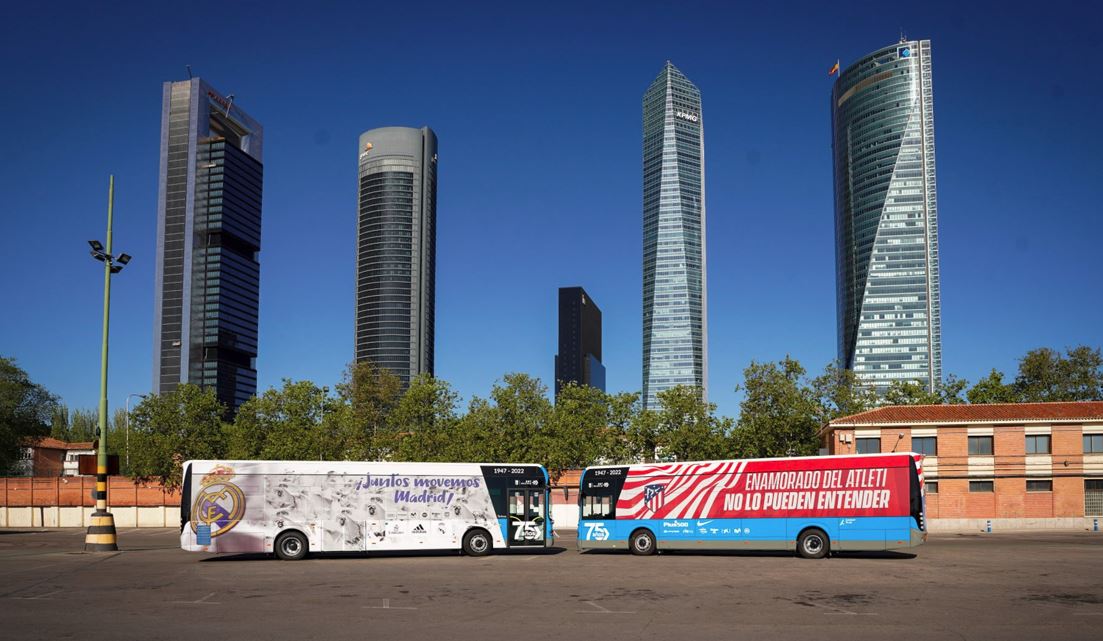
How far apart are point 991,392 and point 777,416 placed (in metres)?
20.0

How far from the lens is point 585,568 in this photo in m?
25.3

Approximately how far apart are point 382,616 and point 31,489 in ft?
211

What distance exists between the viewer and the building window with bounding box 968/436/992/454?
178 feet

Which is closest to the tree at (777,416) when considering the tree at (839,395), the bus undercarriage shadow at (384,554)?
the tree at (839,395)

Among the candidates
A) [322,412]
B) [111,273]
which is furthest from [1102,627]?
[322,412]

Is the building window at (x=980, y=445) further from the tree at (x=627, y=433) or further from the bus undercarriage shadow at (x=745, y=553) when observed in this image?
the bus undercarriage shadow at (x=745, y=553)

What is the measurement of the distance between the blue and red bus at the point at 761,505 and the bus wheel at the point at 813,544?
31 millimetres

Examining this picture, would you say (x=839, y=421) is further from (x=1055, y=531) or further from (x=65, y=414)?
(x=65, y=414)

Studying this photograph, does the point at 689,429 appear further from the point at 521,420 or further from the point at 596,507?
the point at 596,507

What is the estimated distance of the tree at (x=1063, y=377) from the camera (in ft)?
260

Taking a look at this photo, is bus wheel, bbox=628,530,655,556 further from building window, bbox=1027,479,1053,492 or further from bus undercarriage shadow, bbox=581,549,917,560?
building window, bbox=1027,479,1053,492

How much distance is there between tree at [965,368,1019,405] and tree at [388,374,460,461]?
134 ft

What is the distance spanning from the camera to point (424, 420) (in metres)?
70.6

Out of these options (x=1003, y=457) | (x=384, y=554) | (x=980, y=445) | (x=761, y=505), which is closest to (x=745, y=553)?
(x=761, y=505)
